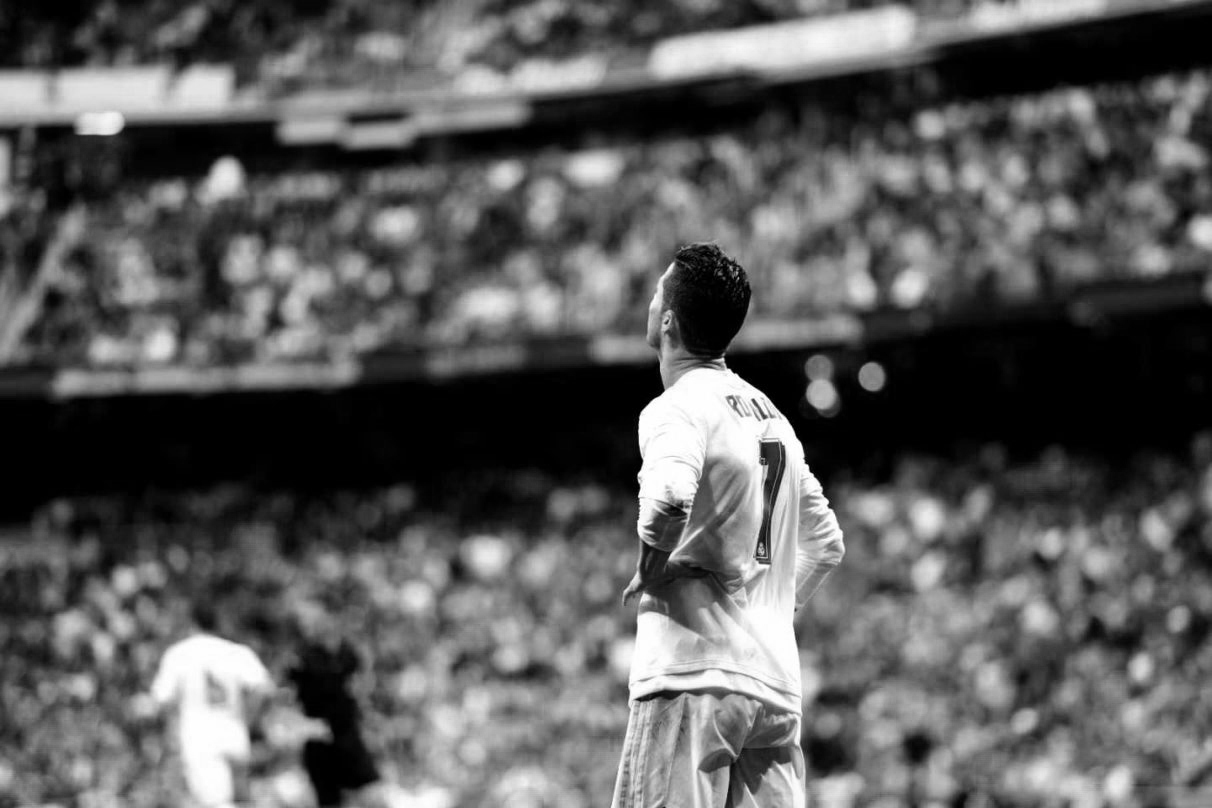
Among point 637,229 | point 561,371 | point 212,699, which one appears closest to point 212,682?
point 212,699

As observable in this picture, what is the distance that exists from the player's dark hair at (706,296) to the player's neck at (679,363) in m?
0.02

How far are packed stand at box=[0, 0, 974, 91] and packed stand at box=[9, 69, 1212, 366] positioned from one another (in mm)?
1725

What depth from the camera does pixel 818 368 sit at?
21234 mm

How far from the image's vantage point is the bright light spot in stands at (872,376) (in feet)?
68.8

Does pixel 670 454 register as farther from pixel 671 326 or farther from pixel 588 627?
pixel 588 627

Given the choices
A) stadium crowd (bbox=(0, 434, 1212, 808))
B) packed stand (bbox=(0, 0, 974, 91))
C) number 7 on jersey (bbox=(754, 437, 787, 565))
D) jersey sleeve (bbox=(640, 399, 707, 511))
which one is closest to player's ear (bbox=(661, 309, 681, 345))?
jersey sleeve (bbox=(640, 399, 707, 511))

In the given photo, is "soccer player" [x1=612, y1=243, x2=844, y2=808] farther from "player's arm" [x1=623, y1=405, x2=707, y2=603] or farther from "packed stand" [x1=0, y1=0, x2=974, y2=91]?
"packed stand" [x1=0, y1=0, x2=974, y2=91]

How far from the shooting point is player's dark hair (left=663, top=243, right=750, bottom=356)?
4.11 meters

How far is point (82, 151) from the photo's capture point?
2580cm

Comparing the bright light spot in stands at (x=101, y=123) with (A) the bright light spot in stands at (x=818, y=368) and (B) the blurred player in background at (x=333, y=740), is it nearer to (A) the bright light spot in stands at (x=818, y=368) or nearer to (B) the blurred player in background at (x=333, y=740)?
(A) the bright light spot in stands at (x=818, y=368)

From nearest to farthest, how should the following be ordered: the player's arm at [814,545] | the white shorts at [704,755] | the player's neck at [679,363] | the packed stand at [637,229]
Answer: the white shorts at [704,755], the player's neck at [679,363], the player's arm at [814,545], the packed stand at [637,229]

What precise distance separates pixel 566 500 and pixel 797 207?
5293 mm

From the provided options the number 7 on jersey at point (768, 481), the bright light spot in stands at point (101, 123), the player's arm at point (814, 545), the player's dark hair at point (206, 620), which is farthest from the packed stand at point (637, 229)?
the number 7 on jersey at point (768, 481)

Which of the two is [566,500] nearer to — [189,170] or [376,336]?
[376,336]
